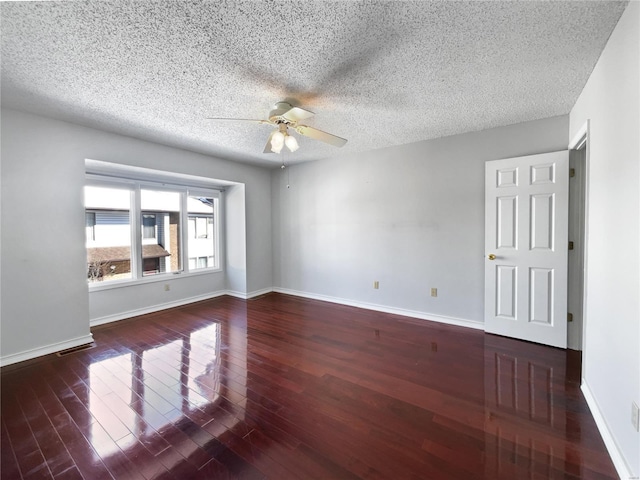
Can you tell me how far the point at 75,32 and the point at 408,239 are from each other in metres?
3.72

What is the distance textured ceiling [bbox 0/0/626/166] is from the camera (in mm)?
1486

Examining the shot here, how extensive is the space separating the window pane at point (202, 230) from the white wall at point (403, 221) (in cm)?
A: 143

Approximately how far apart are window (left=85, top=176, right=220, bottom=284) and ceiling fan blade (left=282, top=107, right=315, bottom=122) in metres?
2.99

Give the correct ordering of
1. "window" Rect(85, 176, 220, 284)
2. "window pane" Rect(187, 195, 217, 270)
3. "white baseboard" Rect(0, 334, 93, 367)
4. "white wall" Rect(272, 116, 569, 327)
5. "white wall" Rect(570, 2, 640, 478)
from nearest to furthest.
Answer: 1. "white wall" Rect(570, 2, 640, 478)
2. "white baseboard" Rect(0, 334, 93, 367)
3. "white wall" Rect(272, 116, 569, 327)
4. "window" Rect(85, 176, 220, 284)
5. "window pane" Rect(187, 195, 217, 270)

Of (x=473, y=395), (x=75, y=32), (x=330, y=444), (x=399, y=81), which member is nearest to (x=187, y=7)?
(x=75, y=32)

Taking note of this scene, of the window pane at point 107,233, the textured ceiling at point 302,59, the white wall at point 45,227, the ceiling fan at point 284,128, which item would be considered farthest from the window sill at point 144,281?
the ceiling fan at point 284,128

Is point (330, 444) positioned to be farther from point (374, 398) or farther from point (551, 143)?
point (551, 143)

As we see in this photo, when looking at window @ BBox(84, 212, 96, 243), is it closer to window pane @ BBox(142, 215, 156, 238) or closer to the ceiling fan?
window pane @ BBox(142, 215, 156, 238)

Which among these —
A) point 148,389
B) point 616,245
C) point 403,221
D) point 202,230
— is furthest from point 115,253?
point 616,245

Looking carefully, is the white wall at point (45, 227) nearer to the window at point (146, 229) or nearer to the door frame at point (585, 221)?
the window at point (146, 229)

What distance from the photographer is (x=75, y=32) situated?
161 centimetres

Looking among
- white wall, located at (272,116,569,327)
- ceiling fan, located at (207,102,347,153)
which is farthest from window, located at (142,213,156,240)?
ceiling fan, located at (207,102,347,153)

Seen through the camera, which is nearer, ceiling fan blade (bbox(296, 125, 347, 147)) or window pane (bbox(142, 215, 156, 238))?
ceiling fan blade (bbox(296, 125, 347, 147))

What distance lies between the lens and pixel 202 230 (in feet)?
16.5
